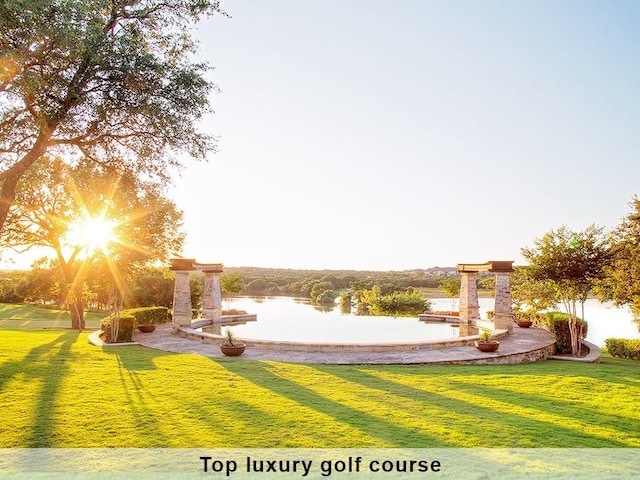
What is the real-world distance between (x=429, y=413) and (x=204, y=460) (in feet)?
13.4

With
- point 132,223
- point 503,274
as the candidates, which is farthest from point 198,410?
point 132,223

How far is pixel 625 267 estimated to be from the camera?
48.1ft

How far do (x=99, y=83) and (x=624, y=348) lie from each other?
67.1 feet

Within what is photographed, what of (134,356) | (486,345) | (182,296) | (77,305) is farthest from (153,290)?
(486,345)

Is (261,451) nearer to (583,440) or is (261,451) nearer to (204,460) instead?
(204,460)

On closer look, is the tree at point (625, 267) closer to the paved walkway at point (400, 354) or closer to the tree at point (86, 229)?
the paved walkway at point (400, 354)

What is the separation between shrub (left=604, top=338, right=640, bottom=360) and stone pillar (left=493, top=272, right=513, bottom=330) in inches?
151

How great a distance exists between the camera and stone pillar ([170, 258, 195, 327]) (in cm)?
1981

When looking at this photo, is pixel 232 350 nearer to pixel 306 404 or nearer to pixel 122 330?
pixel 122 330

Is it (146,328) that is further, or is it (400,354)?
(146,328)

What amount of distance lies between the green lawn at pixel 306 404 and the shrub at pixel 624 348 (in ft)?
16.7

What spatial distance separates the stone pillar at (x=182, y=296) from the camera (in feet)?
65.0

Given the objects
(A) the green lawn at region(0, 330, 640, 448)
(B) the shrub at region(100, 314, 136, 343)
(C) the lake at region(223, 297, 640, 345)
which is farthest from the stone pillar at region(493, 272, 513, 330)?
(B) the shrub at region(100, 314, 136, 343)

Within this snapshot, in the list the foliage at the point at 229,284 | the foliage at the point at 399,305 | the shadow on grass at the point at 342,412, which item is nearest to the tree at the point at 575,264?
the shadow on grass at the point at 342,412
